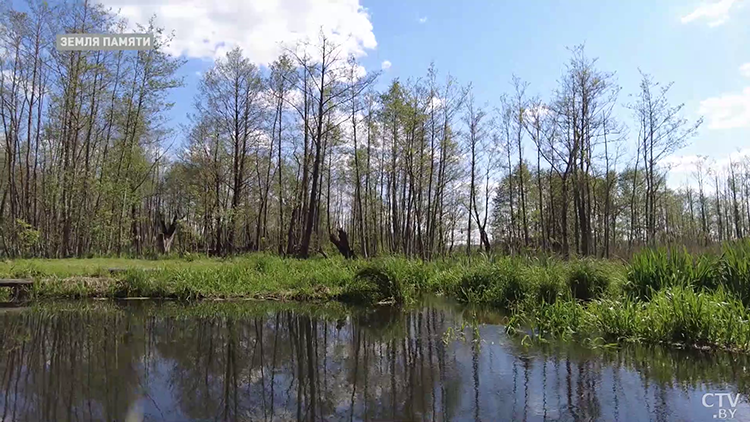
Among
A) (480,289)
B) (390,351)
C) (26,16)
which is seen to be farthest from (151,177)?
(390,351)

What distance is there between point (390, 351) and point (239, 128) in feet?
74.0

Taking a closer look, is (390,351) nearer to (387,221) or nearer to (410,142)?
(410,142)

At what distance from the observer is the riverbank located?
6.75m

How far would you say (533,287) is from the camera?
1013cm

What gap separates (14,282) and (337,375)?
1021cm

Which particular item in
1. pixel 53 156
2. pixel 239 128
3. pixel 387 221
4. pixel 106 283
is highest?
pixel 239 128

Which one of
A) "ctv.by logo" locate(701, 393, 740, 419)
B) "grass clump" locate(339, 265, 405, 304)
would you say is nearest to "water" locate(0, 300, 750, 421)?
"ctv.by logo" locate(701, 393, 740, 419)

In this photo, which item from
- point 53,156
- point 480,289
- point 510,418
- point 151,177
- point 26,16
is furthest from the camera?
point 151,177

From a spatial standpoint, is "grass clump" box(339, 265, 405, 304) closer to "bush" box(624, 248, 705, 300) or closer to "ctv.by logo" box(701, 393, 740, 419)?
"bush" box(624, 248, 705, 300)

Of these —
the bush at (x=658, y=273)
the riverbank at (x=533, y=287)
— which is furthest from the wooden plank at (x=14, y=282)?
the bush at (x=658, y=273)

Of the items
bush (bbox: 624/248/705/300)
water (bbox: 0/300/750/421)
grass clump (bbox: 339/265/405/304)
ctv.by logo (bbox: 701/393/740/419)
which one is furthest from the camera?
grass clump (bbox: 339/265/405/304)

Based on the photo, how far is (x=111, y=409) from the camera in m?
4.37

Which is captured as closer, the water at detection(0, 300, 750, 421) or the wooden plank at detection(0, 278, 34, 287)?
the water at detection(0, 300, 750, 421)

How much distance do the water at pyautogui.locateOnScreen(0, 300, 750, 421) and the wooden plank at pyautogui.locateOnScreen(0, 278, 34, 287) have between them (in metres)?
3.51
